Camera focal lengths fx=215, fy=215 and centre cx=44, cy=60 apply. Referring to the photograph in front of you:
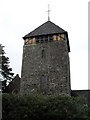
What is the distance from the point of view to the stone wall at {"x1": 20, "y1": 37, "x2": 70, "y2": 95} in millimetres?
21308

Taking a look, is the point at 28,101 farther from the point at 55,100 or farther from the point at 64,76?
the point at 64,76

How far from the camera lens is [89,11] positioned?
7965 mm

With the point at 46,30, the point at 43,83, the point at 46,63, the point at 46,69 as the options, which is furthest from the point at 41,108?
the point at 46,30

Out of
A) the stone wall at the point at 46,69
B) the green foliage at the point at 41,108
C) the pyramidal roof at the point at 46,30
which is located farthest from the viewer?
the pyramidal roof at the point at 46,30

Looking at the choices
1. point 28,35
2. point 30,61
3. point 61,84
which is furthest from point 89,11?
point 28,35

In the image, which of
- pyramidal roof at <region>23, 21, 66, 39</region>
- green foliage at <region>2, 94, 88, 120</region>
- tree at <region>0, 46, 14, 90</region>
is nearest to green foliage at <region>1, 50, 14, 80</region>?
tree at <region>0, 46, 14, 90</region>

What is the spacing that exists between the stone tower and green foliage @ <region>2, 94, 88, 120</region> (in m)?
5.84

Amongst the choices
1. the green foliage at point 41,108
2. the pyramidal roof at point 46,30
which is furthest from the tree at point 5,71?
the green foliage at point 41,108

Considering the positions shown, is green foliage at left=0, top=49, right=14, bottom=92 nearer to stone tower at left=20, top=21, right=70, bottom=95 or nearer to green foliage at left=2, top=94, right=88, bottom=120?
stone tower at left=20, top=21, right=70, bottom=95

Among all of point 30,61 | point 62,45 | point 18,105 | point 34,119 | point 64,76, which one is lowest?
point 34,119

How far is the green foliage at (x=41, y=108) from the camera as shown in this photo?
14.0 metres

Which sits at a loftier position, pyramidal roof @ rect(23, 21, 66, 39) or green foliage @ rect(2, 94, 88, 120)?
pyramidal roof @ rect(23, 21, 66, 39)

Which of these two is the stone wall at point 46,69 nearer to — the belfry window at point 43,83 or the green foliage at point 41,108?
the belfry window at point 43,83

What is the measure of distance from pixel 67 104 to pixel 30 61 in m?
9.46
